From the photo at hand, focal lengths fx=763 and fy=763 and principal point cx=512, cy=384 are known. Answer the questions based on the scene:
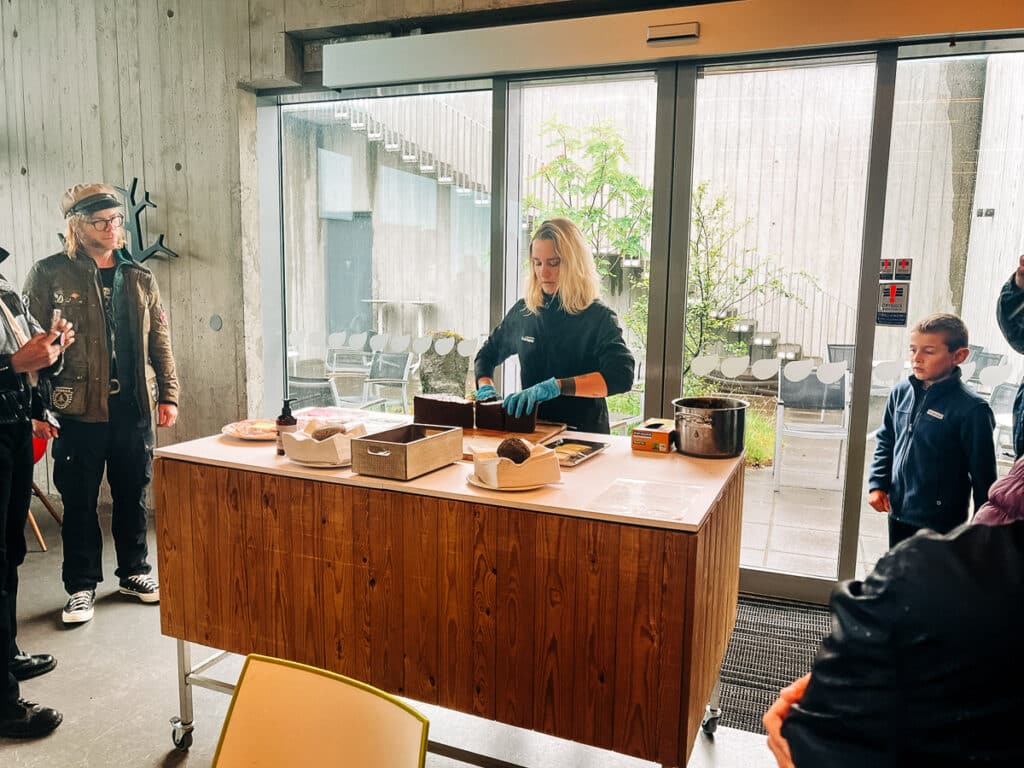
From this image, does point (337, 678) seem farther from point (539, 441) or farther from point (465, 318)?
point (465, 318)

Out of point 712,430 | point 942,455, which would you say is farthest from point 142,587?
point 942,455

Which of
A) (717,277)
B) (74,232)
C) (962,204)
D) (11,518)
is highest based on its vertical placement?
(962,204)

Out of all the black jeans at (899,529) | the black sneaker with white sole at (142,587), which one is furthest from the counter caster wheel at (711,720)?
the black sneaker with white sole at (142,587)

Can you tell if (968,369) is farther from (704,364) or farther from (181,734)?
(181,734)

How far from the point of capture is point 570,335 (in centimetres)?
309

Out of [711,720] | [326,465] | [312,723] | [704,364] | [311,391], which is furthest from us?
[311,391]

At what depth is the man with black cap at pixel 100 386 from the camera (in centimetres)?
322

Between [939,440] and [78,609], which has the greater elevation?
[939,440]

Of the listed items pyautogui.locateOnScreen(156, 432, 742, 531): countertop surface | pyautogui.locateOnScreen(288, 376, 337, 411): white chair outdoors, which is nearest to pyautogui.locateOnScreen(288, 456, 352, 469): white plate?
pyautogui.locateOnScreen(156, 432, 742, 531): countertop surface

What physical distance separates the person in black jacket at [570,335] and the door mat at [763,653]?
1020 mm

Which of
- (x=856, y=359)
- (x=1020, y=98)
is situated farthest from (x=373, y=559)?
(x=1020, y=98)

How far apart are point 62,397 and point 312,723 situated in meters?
2.75

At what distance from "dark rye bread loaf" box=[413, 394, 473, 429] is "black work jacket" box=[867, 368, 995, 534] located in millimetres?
1589

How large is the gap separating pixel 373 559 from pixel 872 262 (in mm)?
2443
